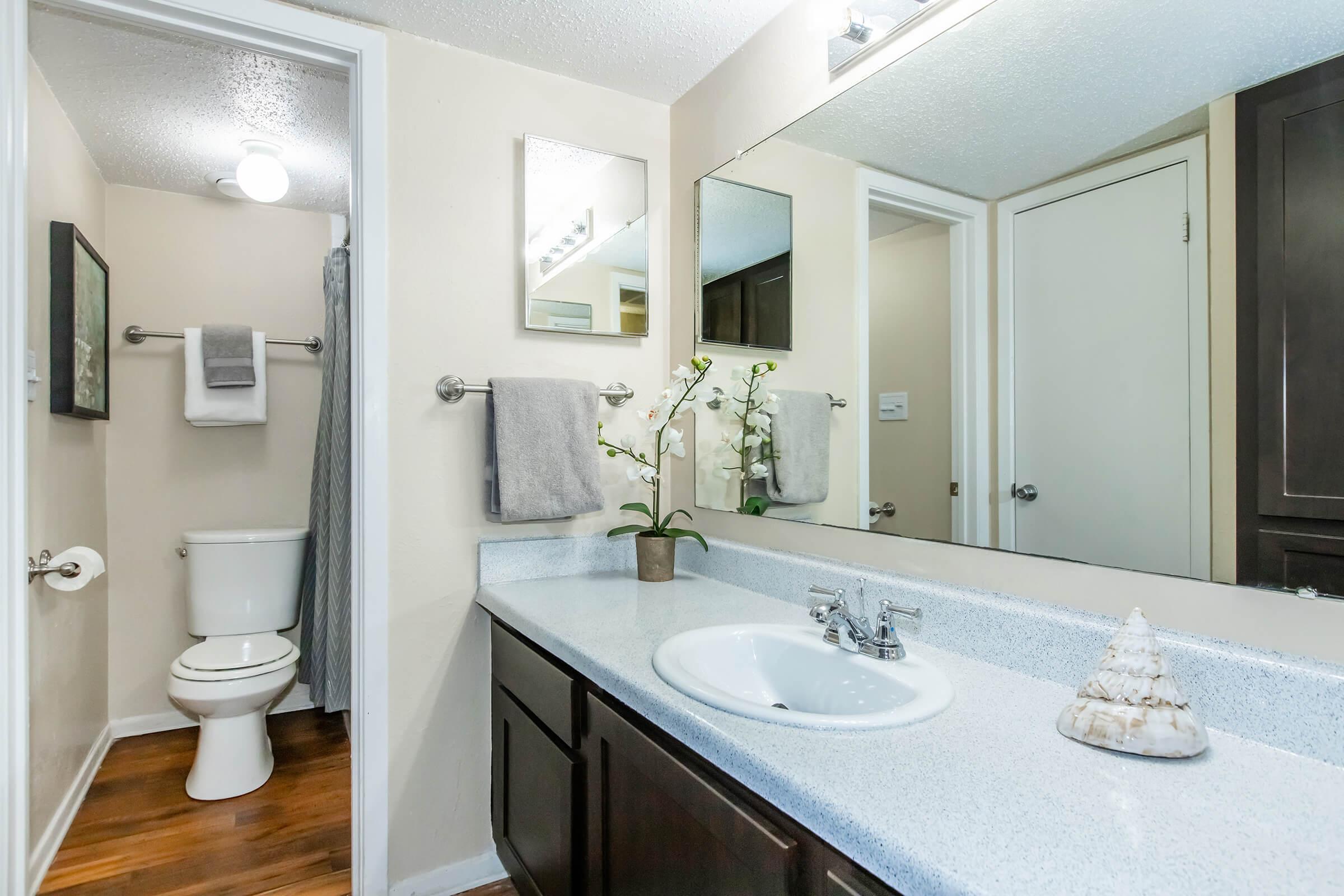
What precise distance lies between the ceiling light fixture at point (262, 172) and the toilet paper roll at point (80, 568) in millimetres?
1217

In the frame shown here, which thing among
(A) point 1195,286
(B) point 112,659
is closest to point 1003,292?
(A) point 1195,286

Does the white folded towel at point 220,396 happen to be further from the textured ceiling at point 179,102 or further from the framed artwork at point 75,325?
the textured ceiling at point 179,102

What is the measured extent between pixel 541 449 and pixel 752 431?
1.65ft

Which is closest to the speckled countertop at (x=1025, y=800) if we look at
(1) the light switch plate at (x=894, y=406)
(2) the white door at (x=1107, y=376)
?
(2) the white door at (x=1107, y=376)

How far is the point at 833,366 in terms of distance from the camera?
1417 mm

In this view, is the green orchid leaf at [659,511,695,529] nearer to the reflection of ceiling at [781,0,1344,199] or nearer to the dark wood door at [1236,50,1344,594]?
the reflection of ceiling at [781,0,1344,199]

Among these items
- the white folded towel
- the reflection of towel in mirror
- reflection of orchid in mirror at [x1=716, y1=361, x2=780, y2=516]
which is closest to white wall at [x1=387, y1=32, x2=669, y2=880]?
reflection of orchid in mirror at [x1=716, y1=361, x2=780, y2=516]

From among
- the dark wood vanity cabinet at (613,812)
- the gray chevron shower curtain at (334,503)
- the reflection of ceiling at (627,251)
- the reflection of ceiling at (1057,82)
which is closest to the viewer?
the dark wood vanity cabinet at (613,812)

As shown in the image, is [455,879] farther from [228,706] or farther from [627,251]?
[627,251]

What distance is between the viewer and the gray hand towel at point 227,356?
2510 millimetres

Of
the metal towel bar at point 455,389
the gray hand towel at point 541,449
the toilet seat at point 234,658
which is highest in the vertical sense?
the metal towel bar at point 455,389

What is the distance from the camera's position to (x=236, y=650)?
231cm

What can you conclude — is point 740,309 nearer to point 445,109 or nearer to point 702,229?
point 702,229

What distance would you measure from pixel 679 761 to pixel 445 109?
1.53 metres
